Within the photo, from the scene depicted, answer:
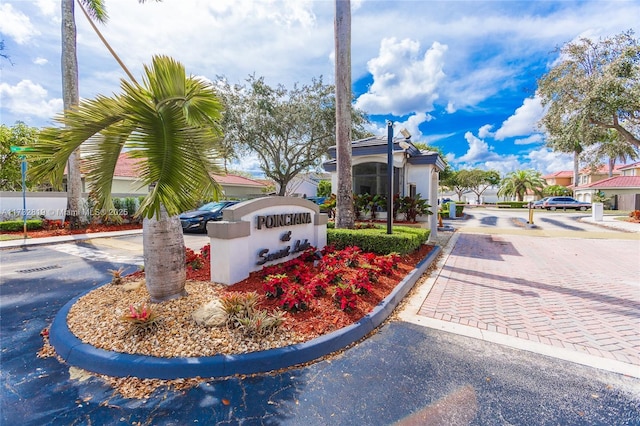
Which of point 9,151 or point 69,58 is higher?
point 69,58

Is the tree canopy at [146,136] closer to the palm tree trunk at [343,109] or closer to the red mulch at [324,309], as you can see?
the red mulch at [324,309]

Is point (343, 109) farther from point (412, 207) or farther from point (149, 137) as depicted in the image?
point (149, 137)

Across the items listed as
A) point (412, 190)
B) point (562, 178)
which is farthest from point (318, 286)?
point (562, 178)

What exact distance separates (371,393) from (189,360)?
1770mm

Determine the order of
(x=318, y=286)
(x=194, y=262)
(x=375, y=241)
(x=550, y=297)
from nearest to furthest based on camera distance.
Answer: (x=318, y=286) → (x=550, y=297) → (x=194, y=262) → (x=375, y=241)

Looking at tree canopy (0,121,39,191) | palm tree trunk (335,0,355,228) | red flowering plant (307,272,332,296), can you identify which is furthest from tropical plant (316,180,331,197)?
red flowering plant (307,272,332,296)

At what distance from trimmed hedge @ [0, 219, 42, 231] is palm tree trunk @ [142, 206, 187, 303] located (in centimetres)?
1328

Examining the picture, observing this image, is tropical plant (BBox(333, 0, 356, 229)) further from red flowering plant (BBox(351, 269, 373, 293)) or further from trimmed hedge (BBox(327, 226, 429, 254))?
red flowering plant (BBox(351, 269, 373, 293))

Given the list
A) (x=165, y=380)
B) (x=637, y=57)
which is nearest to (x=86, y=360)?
(x=165, y=380)

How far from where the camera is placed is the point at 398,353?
3.38 metres

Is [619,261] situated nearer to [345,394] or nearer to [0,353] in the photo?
[345,394]

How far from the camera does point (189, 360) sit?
293 centimetres

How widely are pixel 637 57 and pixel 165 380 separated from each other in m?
23.3

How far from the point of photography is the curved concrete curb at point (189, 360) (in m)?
2.85
